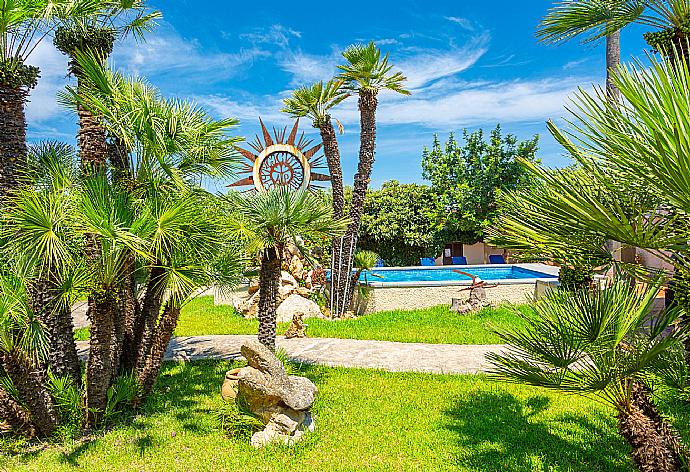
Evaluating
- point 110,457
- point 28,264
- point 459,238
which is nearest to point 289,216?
point 28,264

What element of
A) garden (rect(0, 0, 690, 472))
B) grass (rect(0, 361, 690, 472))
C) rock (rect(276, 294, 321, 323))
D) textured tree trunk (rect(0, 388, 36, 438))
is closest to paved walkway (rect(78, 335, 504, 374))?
garden (rect(0, 0, 690, 472))

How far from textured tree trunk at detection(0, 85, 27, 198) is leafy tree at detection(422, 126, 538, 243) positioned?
19.5 metres

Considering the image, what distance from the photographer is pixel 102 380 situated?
18.8 feet

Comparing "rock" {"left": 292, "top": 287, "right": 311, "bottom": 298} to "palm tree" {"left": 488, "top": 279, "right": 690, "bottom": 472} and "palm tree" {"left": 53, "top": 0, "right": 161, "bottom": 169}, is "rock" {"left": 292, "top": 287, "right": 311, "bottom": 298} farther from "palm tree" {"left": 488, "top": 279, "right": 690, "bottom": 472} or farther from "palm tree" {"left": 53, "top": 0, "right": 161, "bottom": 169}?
"palm tree" {"left": 488, "top": 279, "right": 690, "bottom": 472}

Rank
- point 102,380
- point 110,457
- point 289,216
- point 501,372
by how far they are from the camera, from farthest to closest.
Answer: point 289,216 → point 102,380 → point 110,457 → point 501,372

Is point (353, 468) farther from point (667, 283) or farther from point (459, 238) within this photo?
point (459, 238)

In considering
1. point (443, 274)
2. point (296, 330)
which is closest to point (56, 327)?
point (296, 330)

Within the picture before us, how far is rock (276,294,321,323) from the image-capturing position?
13086 millimetres

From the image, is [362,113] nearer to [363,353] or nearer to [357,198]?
[357,198]

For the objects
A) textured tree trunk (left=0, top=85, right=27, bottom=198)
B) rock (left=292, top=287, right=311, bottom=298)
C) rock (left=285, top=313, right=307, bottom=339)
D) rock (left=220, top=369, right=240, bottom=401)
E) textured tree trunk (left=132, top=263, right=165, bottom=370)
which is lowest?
rock (left=285, top=313, right=307, bottom=339)

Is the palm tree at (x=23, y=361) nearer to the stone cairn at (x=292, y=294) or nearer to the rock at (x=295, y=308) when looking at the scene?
the stone cairn at (x=292, y=294)

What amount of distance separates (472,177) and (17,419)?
21.5m

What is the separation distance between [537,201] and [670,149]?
2.62ft

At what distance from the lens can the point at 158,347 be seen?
255 inches
